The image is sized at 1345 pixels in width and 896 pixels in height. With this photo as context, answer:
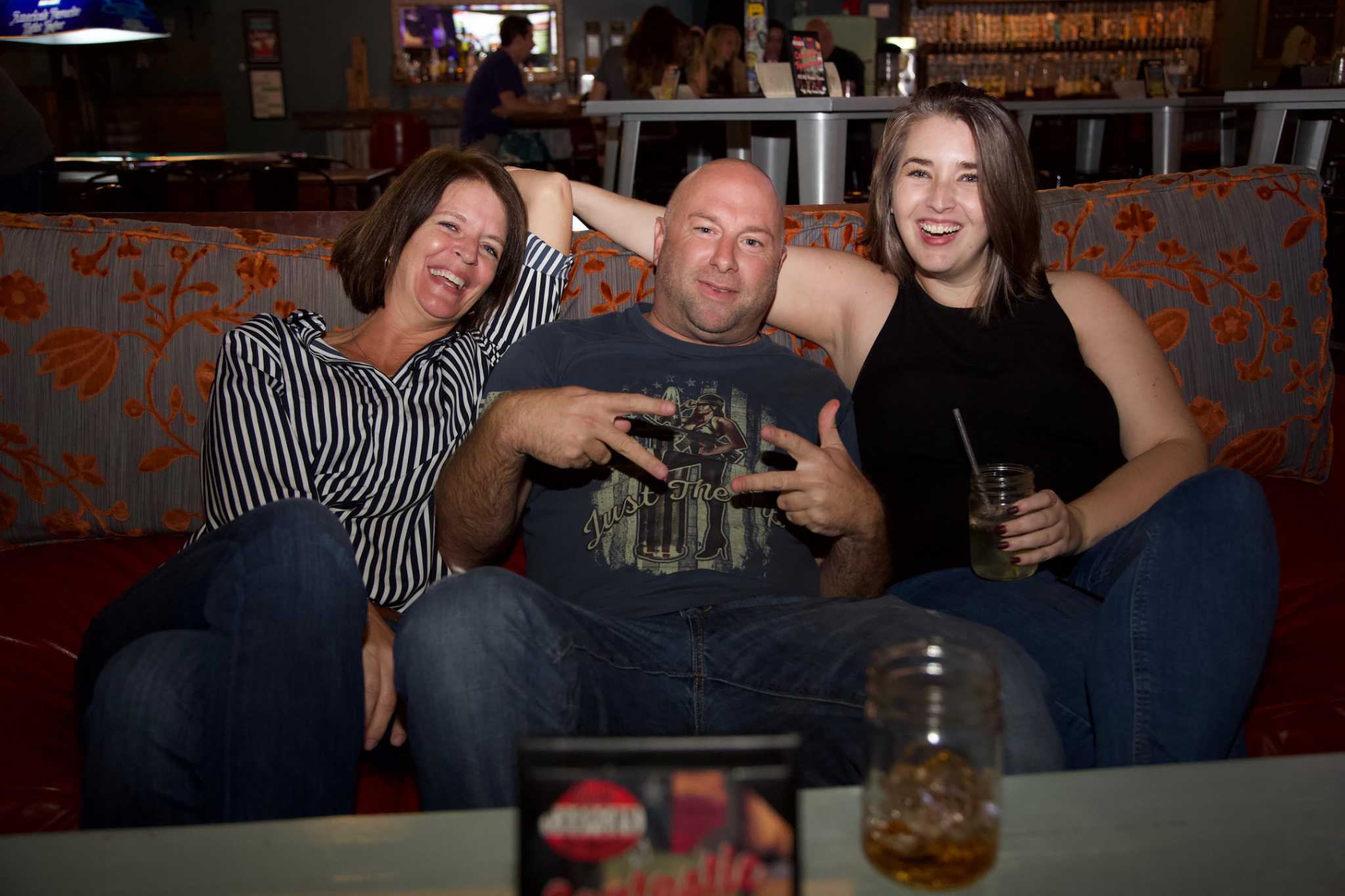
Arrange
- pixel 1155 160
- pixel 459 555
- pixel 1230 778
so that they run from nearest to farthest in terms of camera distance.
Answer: pixel 1230 778 → pixel 459 555 → pixel 1155 160

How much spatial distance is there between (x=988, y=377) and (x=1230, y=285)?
58 centimetres

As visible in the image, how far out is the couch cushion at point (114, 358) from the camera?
5.57 ft

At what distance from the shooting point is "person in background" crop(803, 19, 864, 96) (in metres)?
5.52

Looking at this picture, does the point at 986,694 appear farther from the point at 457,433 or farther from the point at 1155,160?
the point at 1155,160

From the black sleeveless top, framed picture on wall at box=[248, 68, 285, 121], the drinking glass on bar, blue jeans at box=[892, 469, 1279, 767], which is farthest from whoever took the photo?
framed picture on wall at box=[248, 68, 285, 121]

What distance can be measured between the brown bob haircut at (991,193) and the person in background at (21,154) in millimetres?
3353

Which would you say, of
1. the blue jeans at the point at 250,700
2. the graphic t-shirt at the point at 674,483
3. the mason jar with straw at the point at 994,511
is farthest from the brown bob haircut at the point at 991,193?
the blue jeans at the point at 250,700

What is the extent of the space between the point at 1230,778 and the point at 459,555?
0.97 meters

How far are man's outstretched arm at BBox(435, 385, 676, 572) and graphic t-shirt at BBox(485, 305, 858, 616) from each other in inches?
2.7

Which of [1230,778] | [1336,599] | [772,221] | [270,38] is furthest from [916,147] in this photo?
[270,38]

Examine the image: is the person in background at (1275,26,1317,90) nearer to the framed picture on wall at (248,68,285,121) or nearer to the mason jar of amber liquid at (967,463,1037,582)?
the mason jar of amber liquid at (967,463,1037,582)

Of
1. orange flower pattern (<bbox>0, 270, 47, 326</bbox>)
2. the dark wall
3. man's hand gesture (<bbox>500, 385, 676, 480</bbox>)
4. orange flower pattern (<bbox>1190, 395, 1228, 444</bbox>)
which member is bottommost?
orange flower pattern (<bbox>1190, 395, 1228, 444</bbox>)

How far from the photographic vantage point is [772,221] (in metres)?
1.63

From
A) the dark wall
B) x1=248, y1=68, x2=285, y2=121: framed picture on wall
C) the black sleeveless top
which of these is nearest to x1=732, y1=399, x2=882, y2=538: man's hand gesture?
the black sleeveless top
